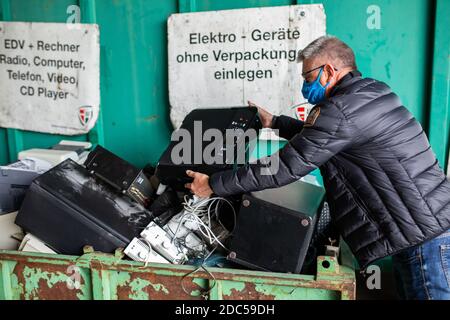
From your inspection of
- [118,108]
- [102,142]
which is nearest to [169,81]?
[118,108]

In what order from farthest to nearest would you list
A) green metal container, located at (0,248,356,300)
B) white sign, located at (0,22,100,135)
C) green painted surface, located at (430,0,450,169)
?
white sign, located at (0,22,100,135) → green painted surface, located at (430,0,450,169) → green metal container, located at (0,248,356,300)

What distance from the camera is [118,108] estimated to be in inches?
121

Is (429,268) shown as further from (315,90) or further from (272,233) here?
(315,90)

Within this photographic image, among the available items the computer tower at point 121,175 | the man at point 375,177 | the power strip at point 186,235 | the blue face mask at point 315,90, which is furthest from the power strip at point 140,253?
the blue face mask at point 315,90

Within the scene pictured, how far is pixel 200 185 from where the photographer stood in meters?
1.86

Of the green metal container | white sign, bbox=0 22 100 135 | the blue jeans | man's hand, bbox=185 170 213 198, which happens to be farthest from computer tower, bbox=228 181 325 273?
white sign, bbox=0 22 100 135

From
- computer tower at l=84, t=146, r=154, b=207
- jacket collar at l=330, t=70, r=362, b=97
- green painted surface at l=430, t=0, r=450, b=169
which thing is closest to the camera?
jacket collar at l=330, t=70, r=362, b=97

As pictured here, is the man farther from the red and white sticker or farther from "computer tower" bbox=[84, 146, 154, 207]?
the red and white sticker

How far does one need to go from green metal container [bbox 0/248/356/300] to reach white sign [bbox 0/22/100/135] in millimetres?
1449

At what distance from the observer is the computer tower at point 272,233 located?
166 cm

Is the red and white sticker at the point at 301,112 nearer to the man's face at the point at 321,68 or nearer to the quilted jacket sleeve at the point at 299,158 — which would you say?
the man's face at the point at 321,68

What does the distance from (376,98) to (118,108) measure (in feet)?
6.32

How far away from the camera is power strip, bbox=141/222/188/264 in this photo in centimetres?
185
